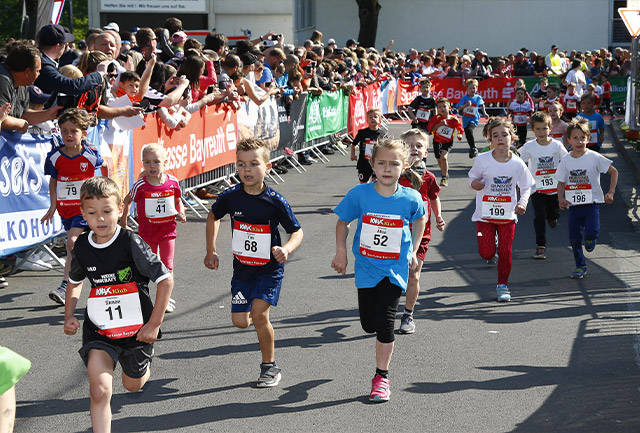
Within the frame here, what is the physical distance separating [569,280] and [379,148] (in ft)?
14.6

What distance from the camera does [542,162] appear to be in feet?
36.1

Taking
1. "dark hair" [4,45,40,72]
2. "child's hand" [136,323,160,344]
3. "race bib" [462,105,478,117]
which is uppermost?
"dark hair" [4,45,40,72]

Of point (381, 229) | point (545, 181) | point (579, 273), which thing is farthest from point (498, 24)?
point (381, 229)

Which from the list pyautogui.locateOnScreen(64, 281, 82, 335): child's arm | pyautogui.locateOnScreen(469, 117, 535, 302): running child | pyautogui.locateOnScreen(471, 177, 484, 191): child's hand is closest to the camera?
pyautogui.locateOnScreen(64, 281, 82, 335): child's arm

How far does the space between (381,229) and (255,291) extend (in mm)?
947

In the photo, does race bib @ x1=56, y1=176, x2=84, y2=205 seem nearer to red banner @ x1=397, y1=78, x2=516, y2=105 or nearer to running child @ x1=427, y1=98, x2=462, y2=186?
running child @ x1=427, y1=98, x2=462, y2=186

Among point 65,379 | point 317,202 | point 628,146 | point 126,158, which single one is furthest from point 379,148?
point 628,146

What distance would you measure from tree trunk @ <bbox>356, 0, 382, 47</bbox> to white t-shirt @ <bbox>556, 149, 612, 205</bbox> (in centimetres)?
3742

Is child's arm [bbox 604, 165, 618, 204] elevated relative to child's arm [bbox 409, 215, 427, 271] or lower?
lower

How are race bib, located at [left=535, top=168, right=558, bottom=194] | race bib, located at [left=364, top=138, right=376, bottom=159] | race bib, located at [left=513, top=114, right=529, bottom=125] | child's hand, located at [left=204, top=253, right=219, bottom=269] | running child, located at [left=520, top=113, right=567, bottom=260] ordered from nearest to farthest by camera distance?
child's hand, located at [left=204, top=253, right=219, bottom=269] < running child, located at [left=520, top=113, right=567, bottom=260] < race bib, located at [left=535, top=168, right=558, bottom=194] < race bib, located at [left=364, top=138, right=376, bottom=159] < race bib, located at [left=513, top=114, right=529, bottom=125]

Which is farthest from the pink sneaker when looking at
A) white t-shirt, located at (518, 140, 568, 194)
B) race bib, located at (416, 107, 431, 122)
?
race bib, located at (416, 107, 431, 122)

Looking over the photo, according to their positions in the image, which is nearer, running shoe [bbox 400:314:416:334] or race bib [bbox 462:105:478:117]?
running shoe [bbox 400:314:416:334]

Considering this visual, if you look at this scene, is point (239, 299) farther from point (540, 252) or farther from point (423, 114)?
point (423, 114)

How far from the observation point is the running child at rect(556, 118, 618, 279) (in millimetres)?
9812
